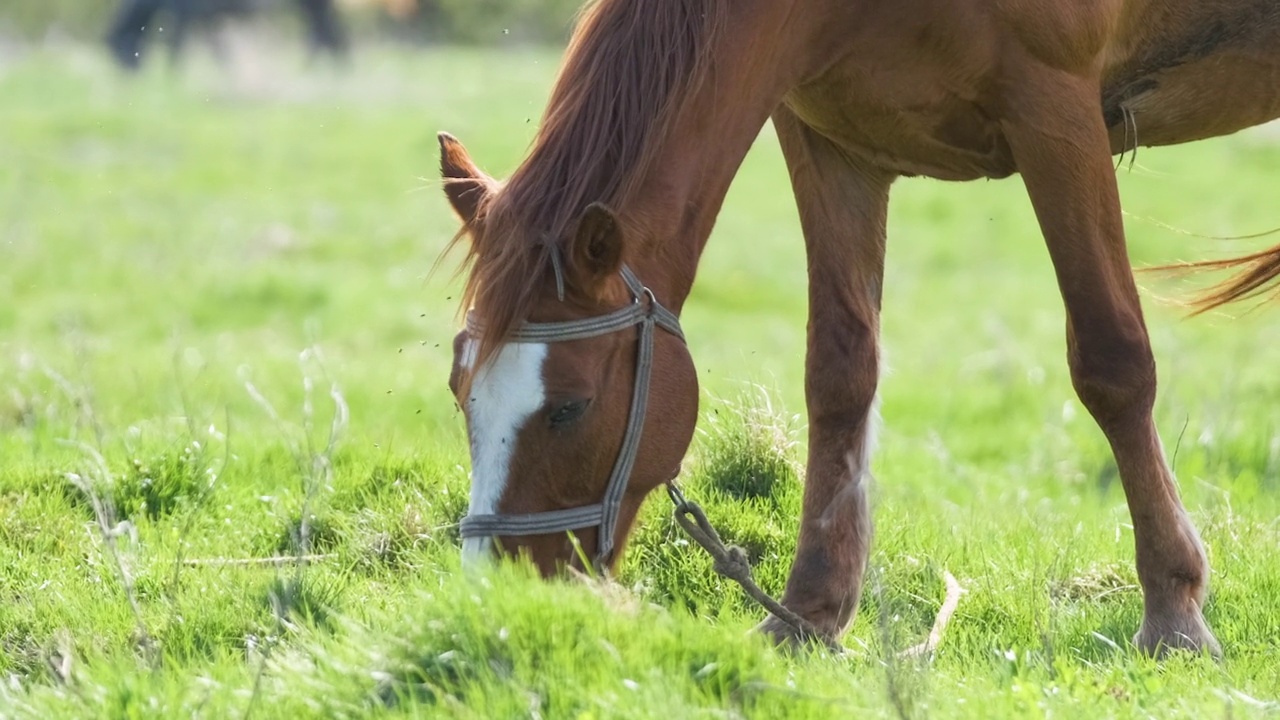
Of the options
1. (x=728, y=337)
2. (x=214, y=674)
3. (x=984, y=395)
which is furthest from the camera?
(x=728, y=337)

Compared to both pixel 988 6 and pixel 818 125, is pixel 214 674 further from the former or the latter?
pixel 988 6

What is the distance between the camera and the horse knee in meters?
3.42

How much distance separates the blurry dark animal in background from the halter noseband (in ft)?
88.6

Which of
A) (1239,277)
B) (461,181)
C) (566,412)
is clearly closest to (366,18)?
(1239,277)

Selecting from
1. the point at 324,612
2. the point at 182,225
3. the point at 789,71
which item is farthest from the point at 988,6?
the point at 182,225

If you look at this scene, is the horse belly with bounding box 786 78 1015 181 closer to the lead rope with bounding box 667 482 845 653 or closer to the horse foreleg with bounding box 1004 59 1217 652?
the horse foreleg with bounding box 1004 59 1217 652

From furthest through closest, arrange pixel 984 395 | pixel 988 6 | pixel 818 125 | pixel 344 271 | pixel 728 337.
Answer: pixel 344 271 < pixel 728 337 < pixel 984 395 < pixel 818 125 < pixel 988 6

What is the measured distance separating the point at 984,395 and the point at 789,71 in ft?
17.6

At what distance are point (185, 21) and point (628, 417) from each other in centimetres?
3382

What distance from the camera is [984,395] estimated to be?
8.29 meters

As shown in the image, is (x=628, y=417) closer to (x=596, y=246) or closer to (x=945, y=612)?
(x=596, y=246)

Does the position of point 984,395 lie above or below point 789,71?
below

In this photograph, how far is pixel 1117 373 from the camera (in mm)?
3430

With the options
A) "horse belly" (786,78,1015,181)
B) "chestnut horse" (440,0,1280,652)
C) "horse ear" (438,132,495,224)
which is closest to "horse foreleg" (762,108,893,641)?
"chestnut horse" (440,0,1280,652)
